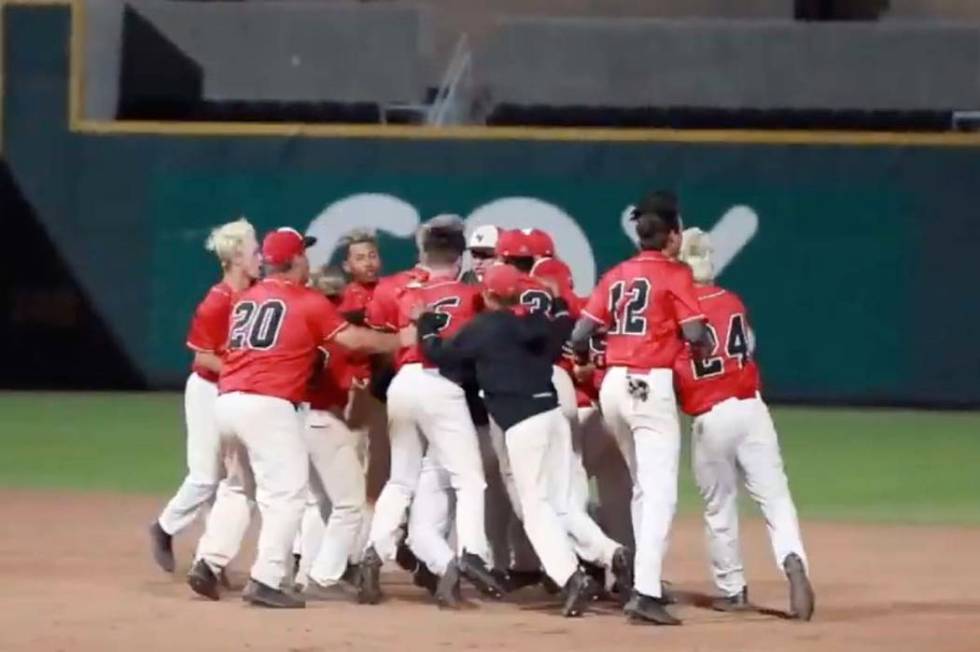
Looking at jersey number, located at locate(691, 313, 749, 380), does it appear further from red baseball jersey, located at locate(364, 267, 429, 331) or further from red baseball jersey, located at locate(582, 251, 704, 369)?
red baseball jersey, located at locate(364, 267, 429, 331)

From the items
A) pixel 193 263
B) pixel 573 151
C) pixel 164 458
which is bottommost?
pixel 164 458

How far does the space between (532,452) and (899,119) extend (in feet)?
50.2

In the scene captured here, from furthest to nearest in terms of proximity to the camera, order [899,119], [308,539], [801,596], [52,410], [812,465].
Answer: [899,119] < [52,410] < [812,465] < [308,539] < [801,596]

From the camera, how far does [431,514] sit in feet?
34.2

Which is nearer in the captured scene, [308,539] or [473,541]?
[473,541]

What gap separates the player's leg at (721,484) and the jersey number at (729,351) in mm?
180

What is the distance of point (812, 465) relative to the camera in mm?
16500

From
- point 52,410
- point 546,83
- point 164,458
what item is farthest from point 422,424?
point 546,83

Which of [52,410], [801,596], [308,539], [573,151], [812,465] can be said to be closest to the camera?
[801,596]

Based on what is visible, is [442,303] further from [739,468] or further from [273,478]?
[739,468]

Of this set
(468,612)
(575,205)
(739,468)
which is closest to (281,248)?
(468,612)

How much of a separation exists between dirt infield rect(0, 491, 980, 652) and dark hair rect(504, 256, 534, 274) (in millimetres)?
1699

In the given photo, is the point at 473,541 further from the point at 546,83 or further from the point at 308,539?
A: the point at 546,83

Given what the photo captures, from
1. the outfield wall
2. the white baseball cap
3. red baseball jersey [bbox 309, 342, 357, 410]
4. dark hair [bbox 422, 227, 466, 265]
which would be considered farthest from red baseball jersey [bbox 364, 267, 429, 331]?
the outfield wall
